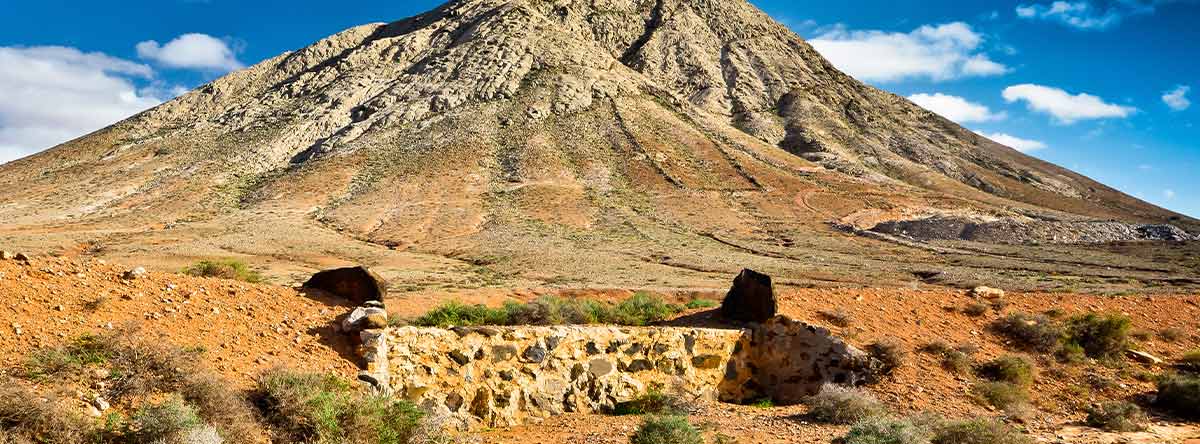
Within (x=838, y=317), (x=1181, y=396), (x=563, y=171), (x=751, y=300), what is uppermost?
(x=563, y=171)

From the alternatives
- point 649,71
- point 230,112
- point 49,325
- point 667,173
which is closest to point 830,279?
point 49,325

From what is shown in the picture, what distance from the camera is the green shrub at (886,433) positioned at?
288 inches

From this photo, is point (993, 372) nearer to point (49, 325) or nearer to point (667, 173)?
point (49, 325)

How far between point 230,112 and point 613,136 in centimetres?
4429

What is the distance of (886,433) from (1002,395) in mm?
3609

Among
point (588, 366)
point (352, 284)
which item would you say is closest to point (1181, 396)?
point (588, 366)

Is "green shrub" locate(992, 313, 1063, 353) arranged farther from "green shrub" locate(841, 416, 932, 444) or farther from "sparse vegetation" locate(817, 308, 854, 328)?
"green shrub" locate(841, 416, 932, 444)

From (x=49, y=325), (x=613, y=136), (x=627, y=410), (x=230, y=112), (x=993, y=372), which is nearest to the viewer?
(x=49, y=325)

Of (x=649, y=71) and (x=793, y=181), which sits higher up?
(x=649, y=71)

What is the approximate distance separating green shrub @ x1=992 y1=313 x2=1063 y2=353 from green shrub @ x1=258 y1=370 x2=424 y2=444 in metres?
10.8

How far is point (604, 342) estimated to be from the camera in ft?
33.7

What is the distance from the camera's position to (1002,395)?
9797mm

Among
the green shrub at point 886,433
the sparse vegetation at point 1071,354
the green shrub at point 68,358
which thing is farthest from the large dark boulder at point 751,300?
the green shrub at point 68,358

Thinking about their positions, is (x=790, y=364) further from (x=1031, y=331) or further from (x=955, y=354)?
(x=1031, y=331)
